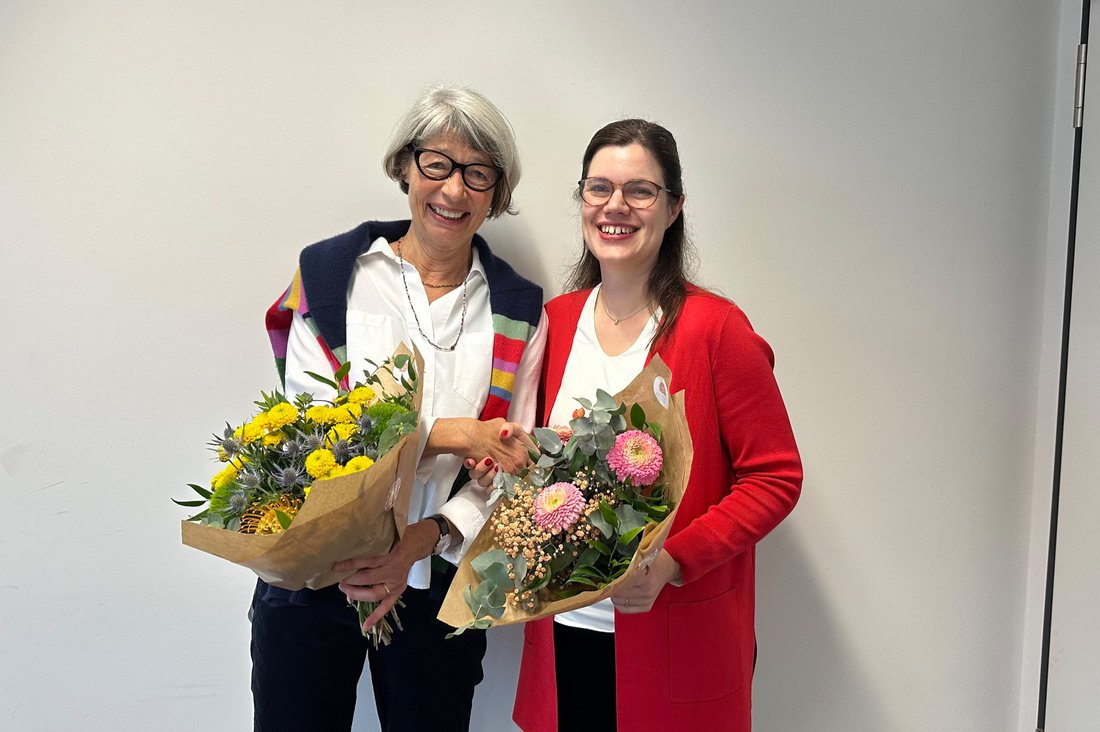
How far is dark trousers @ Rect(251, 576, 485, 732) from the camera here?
1457 millimetres

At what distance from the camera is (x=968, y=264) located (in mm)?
1954

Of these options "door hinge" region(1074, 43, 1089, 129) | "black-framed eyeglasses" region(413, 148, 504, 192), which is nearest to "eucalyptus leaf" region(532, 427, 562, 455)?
"black-framed eyeglasses" region(413, 148, 504, 192)

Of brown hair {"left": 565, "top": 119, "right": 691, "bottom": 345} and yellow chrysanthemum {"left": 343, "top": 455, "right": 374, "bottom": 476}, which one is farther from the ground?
brown hair {"left": 565, "top": 119, "right": 691, "bottom": 345}

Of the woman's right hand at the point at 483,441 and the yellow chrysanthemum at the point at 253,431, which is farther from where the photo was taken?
the woman's right hand at the point at 483,441

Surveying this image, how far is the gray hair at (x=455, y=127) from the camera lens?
1462 millimetres

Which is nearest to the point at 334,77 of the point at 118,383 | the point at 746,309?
the point at 118,383

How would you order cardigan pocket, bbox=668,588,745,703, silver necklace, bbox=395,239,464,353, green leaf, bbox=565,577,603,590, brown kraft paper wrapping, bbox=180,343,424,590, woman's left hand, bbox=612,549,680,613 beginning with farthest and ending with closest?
silver necklace, bbox=395,239,464,353 < cardigan pocket, bbox=668,588,745,703 < woman's left hand, bbox=612,549,680,613 < green leaf, bbox=565,577,603,590 < brown kraft paper wrapping, bbox=180,343,424,590

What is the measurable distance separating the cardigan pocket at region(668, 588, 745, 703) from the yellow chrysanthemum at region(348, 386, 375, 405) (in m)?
0.68

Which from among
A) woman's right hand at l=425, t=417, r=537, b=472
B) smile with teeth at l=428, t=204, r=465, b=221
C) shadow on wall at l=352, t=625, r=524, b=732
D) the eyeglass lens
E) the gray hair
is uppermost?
the gray hair

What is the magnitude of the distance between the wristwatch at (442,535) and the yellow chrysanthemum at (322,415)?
33 cm

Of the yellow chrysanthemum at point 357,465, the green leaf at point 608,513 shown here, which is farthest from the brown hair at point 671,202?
the yellow chrysanthemum at point 357,465

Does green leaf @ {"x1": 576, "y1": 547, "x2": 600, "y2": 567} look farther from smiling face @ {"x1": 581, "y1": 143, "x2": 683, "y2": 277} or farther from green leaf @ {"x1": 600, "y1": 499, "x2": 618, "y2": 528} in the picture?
smiling face @ {"x1": 581, "y1": 143, "x2": 683, "y2": 277}

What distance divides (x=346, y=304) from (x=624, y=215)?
0.57 meters

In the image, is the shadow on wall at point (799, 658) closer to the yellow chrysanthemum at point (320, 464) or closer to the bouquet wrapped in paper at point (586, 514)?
the bouquet wrapped in paper at point (586, 514)
